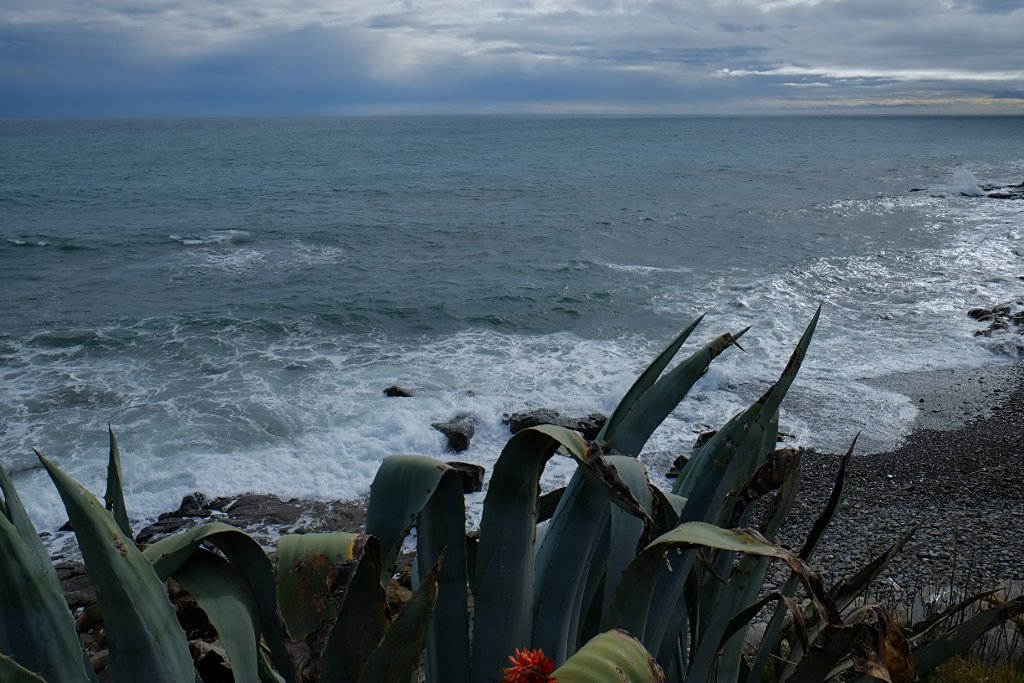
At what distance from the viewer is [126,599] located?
143 cm

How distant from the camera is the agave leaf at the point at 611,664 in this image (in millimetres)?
1139

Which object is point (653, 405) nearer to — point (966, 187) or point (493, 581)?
point (493, 581)

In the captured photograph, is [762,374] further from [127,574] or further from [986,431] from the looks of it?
[127,574]

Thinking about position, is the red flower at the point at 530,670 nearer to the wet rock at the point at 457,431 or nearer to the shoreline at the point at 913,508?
the shoreline at the point at 913,508

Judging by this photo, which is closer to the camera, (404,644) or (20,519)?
(404,644)

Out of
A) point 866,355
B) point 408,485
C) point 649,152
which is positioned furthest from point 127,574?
point 649,152

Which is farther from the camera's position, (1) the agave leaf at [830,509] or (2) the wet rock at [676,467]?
(2) the wet rock at [676,467]

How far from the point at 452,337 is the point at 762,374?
20.1 ft

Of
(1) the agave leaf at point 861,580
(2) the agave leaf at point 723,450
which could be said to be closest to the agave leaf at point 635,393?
(2) the agave leaf at point 723,450

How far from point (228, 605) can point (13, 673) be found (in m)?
0.43

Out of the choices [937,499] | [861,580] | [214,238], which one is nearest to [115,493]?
[861,580]

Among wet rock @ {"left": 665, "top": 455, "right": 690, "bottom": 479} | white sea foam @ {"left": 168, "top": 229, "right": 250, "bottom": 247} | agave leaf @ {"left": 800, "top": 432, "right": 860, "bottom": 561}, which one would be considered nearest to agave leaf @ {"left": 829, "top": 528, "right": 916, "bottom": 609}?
agave leaf @ {"left": 800, "top": 432, "right": 860, "bottom": 561}

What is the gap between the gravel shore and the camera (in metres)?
6.86

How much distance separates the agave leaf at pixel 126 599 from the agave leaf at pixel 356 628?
0.29m
